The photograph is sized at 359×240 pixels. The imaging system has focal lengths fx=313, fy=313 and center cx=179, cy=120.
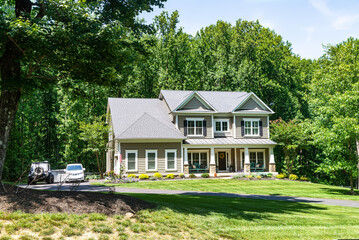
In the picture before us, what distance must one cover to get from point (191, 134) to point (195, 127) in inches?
35.1

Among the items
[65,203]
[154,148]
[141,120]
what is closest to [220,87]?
[141,120]

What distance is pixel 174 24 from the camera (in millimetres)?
48969

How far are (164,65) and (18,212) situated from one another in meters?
39.9

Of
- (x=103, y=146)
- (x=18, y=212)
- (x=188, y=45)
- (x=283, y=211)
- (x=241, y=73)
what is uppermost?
(x=188, y=45)

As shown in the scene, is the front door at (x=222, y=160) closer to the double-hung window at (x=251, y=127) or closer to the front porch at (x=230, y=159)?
the front porch at (x=230, y=159)

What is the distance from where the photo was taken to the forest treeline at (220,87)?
113ft

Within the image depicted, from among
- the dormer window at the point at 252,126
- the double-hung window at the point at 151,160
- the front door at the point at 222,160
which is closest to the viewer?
the double-hung window at the point at 151,160

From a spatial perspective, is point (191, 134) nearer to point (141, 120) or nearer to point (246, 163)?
point (141, 120)

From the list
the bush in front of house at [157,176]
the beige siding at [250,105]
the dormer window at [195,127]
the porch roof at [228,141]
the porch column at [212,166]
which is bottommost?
the bush in front of house at [157,176]

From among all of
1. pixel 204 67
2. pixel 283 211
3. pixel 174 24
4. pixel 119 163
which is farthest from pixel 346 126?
pixel 174 24

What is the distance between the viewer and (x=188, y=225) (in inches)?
346

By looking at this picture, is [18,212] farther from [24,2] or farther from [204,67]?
[204,67]

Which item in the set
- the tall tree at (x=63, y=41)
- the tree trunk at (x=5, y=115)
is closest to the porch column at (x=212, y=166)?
the tall tree at (x=63, y=41)

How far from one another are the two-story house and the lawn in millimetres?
18704
